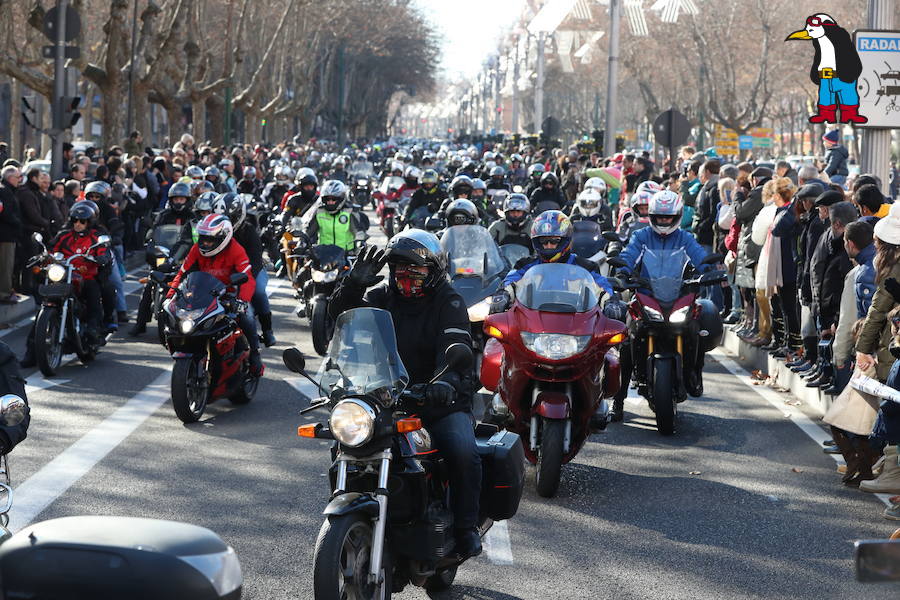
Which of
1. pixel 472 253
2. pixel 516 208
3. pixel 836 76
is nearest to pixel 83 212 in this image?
pixel 472 253

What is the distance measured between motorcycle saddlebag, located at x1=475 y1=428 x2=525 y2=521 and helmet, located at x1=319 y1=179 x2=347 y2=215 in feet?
32.4

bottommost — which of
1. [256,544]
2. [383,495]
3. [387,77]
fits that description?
[256,544]

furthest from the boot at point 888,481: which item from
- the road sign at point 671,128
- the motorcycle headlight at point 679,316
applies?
the road sign at point 671,128

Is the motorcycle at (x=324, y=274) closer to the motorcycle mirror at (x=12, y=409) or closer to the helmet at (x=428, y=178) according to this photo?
the helmet at (x=428, y=178)

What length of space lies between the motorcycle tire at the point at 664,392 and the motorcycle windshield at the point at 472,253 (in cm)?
247

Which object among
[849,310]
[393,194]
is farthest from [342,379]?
[393,194]

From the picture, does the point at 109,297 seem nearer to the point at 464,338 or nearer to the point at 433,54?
the point at 464,338

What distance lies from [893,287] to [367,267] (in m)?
3.71

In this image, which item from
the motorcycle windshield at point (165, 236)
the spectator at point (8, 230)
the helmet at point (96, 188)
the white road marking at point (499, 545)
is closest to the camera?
the white road marking at point (499, 545)

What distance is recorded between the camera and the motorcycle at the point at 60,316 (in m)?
13.2

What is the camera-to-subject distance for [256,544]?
7531mm

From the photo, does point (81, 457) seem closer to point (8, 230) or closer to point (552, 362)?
point (552, 362)

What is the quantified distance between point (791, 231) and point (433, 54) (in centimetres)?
9491

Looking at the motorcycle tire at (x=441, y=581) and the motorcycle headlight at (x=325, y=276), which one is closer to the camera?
the motorcycle tire at (x=441, y=581)
